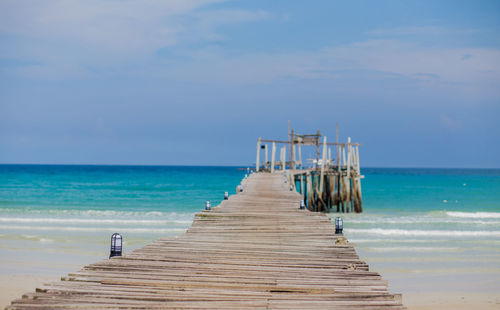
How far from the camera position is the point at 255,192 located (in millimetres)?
18781

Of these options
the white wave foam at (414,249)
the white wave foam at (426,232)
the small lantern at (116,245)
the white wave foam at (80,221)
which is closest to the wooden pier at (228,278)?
the small lantern at (116,245)

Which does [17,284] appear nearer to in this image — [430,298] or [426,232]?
[430,298]

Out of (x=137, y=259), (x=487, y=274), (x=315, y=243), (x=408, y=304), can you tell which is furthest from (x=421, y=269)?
(x=137, y=259)

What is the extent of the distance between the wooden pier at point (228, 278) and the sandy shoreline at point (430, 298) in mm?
2691

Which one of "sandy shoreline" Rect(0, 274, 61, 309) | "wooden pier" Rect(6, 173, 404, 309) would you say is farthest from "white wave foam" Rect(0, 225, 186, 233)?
"wooden pier" Rect(6, 173, 404, 309)

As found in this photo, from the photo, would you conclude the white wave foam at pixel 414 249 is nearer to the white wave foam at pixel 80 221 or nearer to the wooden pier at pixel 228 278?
the wooden pier at pixel 228 278

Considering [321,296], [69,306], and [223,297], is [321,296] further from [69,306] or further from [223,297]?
[69,306]

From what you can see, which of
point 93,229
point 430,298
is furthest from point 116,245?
point 93,229

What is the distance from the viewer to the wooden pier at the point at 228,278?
207 inches

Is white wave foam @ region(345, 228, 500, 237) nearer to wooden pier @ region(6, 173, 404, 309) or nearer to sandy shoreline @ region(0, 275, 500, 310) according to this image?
sandy shoreline @ region(0, 275, 500, 310)

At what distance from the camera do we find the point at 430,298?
10969mm

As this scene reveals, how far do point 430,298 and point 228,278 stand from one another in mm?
6353

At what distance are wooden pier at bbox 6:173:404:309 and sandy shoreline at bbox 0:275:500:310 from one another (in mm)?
2691

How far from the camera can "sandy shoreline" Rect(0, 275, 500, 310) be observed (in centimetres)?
1046
